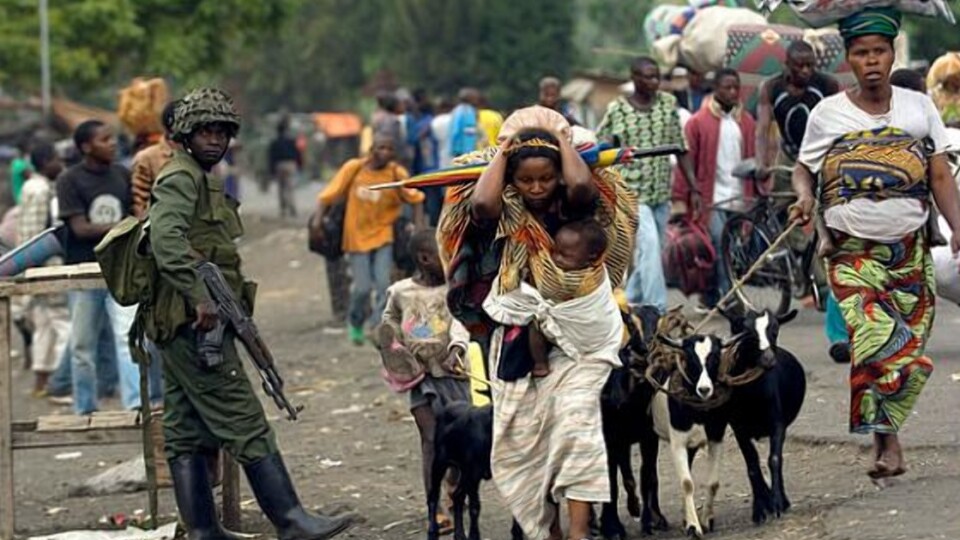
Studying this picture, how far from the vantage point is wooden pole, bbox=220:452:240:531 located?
9477 millimetres

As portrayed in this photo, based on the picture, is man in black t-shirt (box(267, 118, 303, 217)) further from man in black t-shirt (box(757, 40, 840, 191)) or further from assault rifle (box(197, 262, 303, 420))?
assault rifle (box(197, 262, 303, 420))

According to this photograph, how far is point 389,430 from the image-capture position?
1282 centimetres

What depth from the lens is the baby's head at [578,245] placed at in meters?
7.46

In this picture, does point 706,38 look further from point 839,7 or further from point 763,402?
point 763,402

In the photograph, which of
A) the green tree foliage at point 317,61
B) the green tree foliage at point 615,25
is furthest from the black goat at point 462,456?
the green tree foliage at point 615,25

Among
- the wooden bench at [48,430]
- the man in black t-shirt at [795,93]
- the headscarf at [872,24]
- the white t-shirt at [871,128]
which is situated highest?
the headscarf at [872,24]

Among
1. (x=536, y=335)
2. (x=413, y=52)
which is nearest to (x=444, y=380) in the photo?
(x=536, y=335)

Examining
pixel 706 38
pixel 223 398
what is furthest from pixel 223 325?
pixel 706 38

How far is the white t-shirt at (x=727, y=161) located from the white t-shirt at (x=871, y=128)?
256 inches

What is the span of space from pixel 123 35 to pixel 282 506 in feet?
83.0

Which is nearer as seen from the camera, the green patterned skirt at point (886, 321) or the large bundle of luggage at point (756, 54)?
the green patterned skirt at point (886, 321)

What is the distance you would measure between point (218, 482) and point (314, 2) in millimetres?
45593

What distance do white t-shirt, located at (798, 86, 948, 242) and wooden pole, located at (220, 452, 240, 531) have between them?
3087 mm

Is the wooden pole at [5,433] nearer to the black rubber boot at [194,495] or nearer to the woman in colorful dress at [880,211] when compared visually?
the black rubber boot at [194,495]
